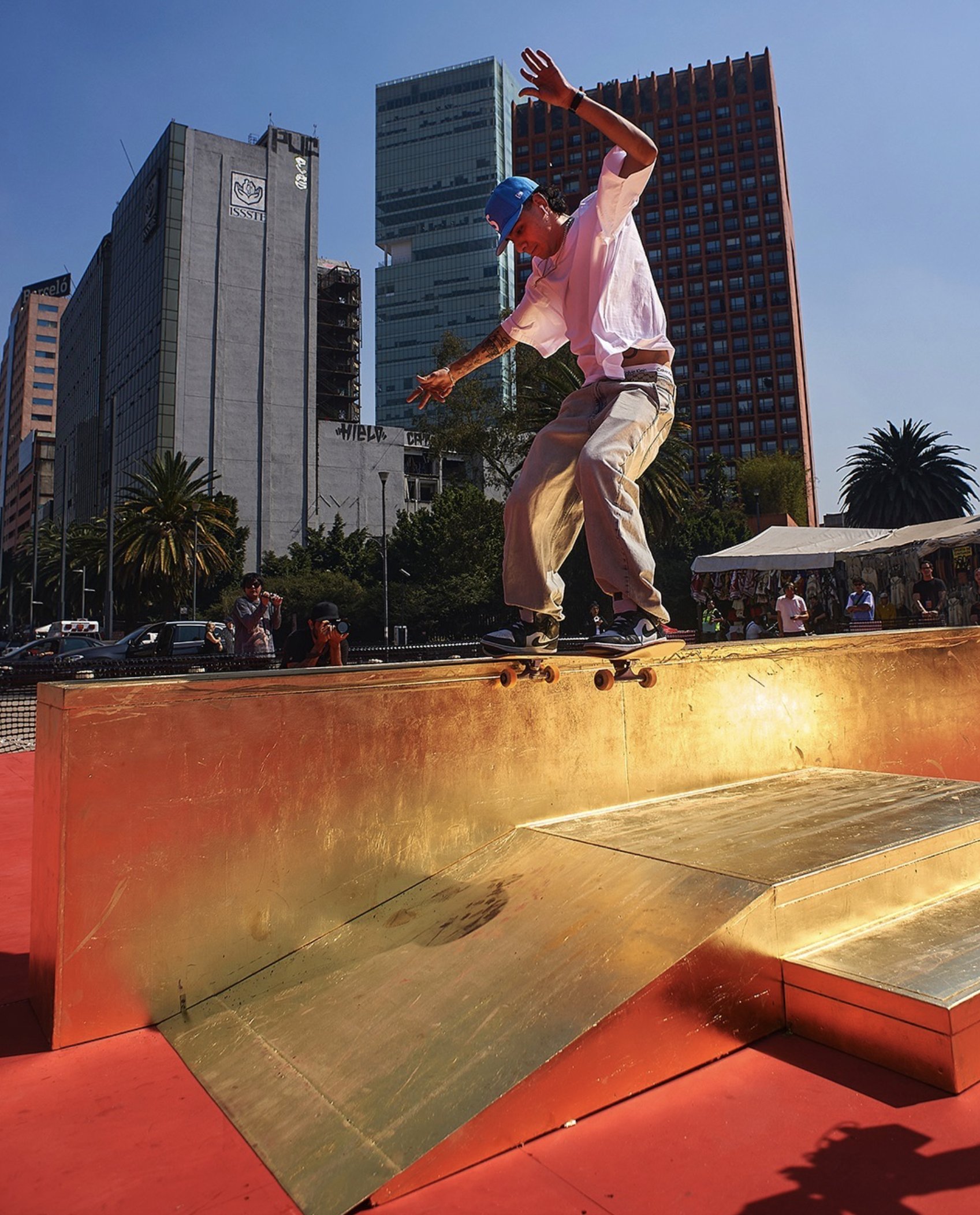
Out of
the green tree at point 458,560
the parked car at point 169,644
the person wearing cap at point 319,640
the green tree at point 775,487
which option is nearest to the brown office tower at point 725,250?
the green tree at point 775,487

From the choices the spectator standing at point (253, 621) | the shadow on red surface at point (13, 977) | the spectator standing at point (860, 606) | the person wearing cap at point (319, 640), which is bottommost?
the shadow on red surface at point (13, 977)

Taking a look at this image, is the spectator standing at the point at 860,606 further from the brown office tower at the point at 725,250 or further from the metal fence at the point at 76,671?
the brown office tower at the point at 725,250

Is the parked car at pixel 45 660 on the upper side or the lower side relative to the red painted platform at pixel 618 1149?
upper

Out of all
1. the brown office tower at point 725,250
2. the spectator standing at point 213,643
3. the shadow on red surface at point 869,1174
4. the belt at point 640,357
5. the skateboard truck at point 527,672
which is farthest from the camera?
the brown office tower at point 725,250

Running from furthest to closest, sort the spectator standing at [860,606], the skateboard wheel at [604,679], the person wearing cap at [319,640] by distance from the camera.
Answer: the spectator standing at [860,606] < the person wearing cap at [319,640] < the skateboard wheel at [604,679]

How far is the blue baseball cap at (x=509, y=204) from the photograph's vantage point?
374 cm

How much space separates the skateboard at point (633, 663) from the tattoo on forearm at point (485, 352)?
1.81 metres

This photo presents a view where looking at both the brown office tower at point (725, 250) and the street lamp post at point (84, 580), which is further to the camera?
the brown office tower at point (725, 250)

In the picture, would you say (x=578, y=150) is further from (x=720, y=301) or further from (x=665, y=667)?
(x=665, y=667)

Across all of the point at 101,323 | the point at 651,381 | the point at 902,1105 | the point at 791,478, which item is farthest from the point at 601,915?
the point at 101,323

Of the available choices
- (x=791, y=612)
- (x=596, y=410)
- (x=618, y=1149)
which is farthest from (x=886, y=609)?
(x=618, y=1149)

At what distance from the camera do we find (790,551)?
18.6 m

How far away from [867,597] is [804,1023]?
13.9m

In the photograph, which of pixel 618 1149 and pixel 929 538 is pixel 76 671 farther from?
pixel 929 538
